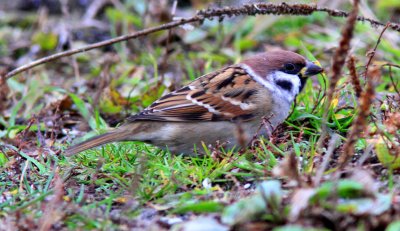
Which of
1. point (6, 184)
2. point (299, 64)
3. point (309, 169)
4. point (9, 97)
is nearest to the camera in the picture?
point (309, 169)

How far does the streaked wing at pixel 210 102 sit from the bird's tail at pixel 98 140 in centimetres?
16

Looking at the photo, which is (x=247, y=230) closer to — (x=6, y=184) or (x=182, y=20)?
(x=6, y=184)

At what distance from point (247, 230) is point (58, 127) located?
233 cm

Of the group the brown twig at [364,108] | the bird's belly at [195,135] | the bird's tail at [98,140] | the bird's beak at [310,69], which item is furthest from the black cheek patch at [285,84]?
the brown twig at [364,108]

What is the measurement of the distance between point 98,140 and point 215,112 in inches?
27.4

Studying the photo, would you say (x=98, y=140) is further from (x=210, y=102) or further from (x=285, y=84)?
(x=285, y=84)

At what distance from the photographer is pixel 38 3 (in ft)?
26.1

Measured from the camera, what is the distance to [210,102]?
3.83 m

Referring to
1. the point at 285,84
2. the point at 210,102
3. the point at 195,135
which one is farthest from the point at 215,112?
the point at 285,84

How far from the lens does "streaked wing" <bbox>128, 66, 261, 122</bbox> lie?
378 centimetres

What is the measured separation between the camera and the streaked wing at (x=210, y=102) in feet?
12.4

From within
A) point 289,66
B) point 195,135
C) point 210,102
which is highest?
point 289,66

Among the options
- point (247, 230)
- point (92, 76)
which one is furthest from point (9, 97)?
point (247, 230)

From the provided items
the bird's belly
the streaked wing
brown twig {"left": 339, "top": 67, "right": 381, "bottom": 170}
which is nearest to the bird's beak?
the streaked wing
